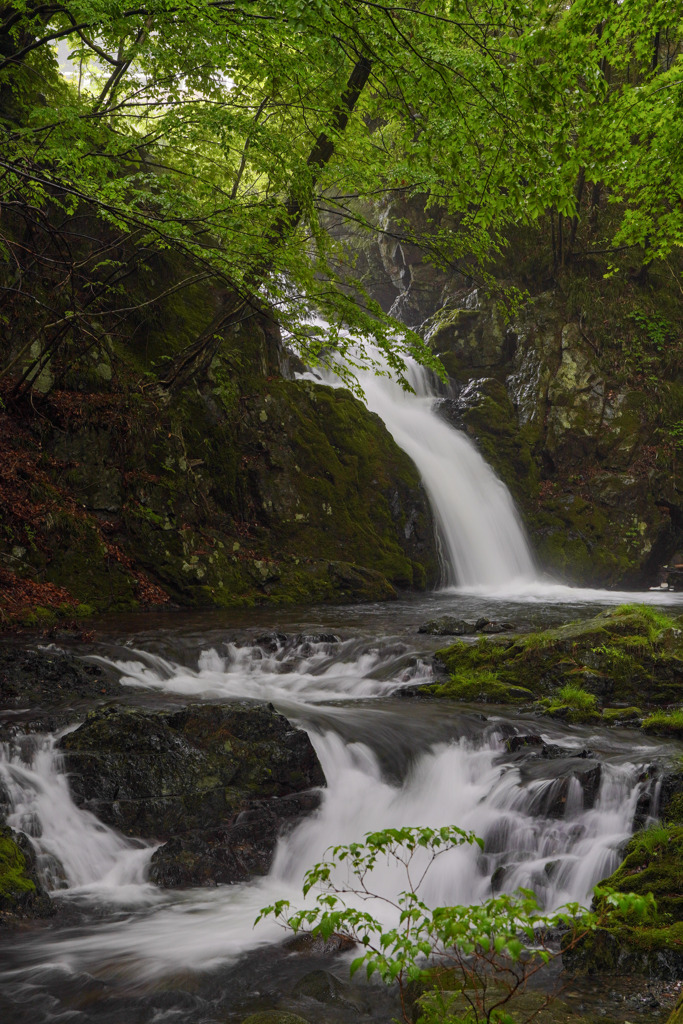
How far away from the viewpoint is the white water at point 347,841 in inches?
150

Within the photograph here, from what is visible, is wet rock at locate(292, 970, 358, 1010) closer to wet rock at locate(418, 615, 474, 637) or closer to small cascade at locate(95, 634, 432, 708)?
small cascade at locate(95, 634, 432, 708)

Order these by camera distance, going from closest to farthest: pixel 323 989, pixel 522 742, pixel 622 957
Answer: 1. pixel 622 957
2. pixel 323 989
3. pixel 522 742

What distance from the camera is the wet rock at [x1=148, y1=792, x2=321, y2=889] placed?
4434mm

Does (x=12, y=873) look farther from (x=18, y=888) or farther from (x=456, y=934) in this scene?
(x=456, y=934)

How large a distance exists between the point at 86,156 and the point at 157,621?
18.9ft

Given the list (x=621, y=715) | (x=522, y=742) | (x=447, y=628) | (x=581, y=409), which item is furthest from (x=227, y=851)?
(x=581, y=409)

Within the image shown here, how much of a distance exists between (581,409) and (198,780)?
17.0 meters

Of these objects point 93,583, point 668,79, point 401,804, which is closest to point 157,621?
point 93,583

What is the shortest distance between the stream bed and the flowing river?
1 cm

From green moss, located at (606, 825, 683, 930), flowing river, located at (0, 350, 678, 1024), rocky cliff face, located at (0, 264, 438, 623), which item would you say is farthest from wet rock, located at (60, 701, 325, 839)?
rocky cliff face, located at (0, 264, 438, 623)

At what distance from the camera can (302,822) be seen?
4.99 meters

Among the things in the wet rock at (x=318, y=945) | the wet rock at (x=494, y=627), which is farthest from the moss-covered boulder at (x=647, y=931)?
the wet rock at (x=494, y=627)

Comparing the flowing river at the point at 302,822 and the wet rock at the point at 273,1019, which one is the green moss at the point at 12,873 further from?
the wet rock at the point at 273,1019

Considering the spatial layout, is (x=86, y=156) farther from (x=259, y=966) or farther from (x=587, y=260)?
(x=587, y=260)
